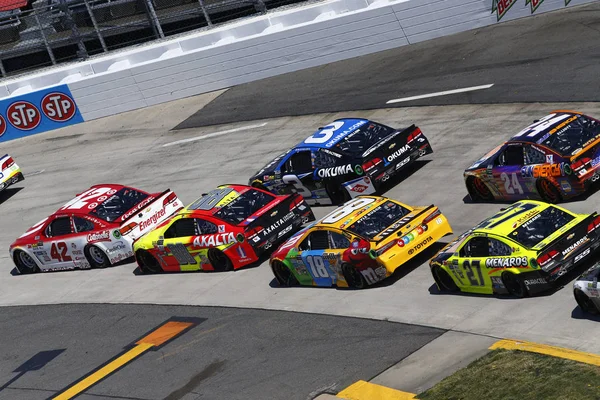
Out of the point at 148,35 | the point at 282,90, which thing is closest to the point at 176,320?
the point at 282,90

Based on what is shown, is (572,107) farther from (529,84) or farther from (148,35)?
(148,35)

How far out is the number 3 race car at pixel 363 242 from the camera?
18016mm

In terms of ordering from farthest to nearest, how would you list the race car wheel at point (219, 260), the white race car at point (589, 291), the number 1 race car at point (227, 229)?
the race car wheel at point (219, 260), the number 1 race car at point (227, 229), the white race car at point (589, 291)

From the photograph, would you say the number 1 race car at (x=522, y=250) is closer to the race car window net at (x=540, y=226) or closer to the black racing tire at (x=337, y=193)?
the race car window net at (x=540, y=226)

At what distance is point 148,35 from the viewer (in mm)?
36844

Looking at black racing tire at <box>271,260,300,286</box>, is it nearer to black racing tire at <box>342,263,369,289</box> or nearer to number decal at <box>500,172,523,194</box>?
black racing tire at <box>342,263,369,289</box>

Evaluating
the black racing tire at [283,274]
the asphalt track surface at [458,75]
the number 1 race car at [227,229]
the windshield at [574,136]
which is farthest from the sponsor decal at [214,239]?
the asphalt track surface at [458,75]

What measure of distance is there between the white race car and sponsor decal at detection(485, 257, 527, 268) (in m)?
1.13

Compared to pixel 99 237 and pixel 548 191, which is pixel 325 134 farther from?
pixel 548 191

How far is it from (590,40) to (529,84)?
10.0 feet

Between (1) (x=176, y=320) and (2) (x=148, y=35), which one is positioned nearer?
(1) (x=176, y=320)

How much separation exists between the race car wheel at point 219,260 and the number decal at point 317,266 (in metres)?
2.72

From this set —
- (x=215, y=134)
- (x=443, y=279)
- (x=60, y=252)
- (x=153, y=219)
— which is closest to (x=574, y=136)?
(x=443, y=279)

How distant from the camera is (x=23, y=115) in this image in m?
36.6
